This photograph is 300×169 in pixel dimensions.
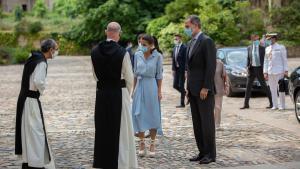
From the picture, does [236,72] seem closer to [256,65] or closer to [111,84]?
[256,65]

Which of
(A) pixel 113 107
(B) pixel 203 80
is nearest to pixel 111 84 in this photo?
(A) pixel 113 107

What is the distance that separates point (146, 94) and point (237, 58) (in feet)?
35.8

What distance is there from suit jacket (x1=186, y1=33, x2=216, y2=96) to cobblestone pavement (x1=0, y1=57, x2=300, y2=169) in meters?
1.13

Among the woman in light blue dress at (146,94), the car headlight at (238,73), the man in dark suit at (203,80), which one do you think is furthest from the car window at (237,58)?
Result: the man in dark suit at (203,80)

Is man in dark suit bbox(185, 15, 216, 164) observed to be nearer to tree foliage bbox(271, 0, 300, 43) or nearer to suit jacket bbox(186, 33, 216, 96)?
suit jacket bbox(186, 33, 216, 96)

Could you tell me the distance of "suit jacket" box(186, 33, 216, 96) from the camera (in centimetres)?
838

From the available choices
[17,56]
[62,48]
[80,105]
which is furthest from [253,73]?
[62,48]

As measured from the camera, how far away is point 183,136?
36.1ft

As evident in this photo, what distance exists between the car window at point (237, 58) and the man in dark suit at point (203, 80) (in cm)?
1060

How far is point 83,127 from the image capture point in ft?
40.8

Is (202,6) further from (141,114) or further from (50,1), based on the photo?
(50,1)

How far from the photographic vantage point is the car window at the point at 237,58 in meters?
19.2

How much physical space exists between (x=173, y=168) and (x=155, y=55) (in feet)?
6.35

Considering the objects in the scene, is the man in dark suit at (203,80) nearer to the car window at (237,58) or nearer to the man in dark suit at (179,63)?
the man in dark suit at (179,63)
